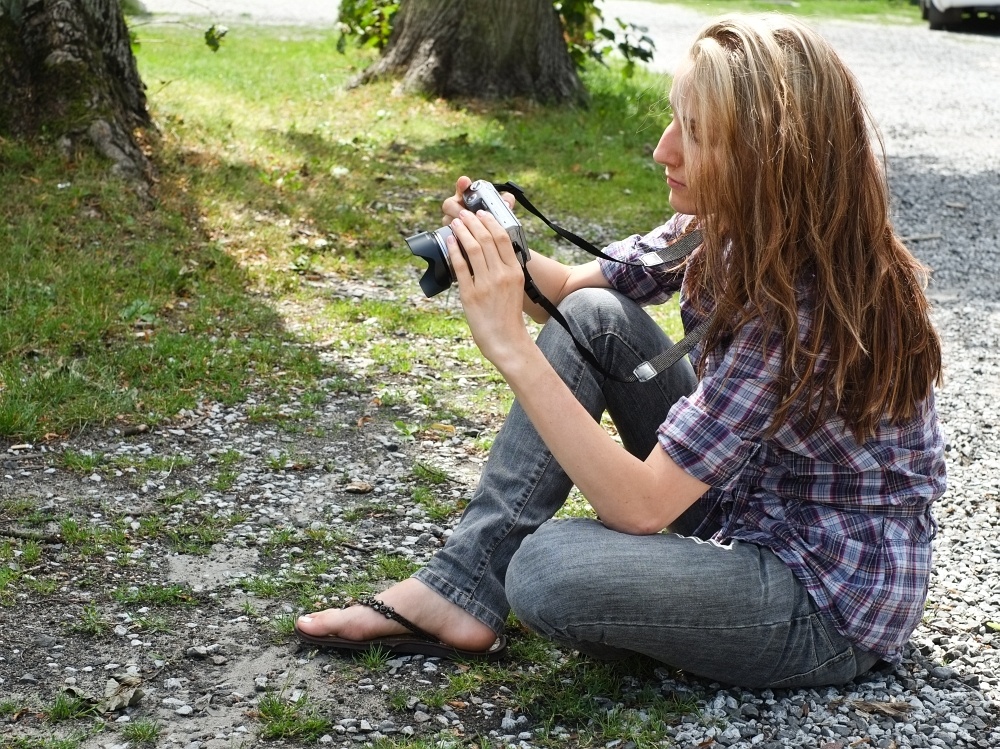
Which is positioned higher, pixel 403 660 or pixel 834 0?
pixel 834 0

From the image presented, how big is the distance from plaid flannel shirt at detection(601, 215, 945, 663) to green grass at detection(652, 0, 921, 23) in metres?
15.1

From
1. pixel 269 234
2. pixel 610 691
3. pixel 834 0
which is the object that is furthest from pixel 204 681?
pixel 834 0

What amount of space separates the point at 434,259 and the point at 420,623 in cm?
84

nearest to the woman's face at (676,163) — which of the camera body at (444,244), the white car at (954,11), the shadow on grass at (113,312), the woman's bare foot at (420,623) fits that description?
the camera body at (444,244)

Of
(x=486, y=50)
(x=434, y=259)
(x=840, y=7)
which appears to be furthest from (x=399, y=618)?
(x=840, y=7)

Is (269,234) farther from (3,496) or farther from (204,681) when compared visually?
(204,681)

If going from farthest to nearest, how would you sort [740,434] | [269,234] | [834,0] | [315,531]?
[834,0] → [269,234] → [315,531] → [740,434]

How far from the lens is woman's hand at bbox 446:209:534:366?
7.18 ft

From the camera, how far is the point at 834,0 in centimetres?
1970

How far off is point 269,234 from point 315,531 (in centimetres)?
264

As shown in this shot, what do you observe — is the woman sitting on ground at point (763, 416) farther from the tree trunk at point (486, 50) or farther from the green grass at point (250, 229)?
the tree trunk at point (486, 50)

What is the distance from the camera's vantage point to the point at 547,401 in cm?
218

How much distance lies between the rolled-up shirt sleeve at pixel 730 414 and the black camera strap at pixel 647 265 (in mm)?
116

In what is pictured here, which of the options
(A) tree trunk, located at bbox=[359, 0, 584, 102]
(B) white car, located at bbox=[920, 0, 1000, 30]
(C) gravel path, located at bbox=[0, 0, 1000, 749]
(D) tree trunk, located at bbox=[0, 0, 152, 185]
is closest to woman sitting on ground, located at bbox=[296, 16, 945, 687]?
(C) gravel path, located at bbox=[0, 0, 1000, 749]
